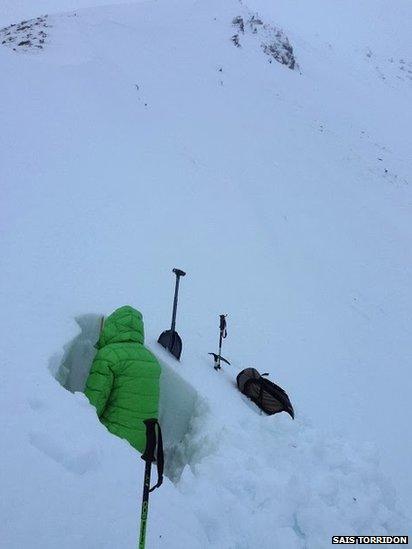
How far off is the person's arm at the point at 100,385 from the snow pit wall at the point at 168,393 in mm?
892

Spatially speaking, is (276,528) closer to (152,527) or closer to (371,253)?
(152,527)

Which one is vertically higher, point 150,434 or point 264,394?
point 150,434

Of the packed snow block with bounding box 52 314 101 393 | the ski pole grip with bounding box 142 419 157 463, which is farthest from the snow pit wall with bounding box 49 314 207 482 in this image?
the ski pole grip with bounding box 142 419 157 463

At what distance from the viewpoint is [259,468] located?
12.4ft

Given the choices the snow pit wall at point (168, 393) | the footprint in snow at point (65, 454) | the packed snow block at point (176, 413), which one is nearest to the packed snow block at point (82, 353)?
the snow pit wall at point (168, 393)

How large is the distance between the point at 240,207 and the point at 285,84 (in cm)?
1415

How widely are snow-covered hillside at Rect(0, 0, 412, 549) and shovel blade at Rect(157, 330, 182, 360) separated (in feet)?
0.48

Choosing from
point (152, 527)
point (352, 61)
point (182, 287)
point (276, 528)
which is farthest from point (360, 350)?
point (352, 61)

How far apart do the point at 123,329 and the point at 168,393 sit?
3.88ft

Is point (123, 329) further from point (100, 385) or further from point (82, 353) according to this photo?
point (82, 353)

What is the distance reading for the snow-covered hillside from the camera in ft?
8.94

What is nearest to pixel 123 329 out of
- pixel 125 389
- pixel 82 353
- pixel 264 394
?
pixel 125 389

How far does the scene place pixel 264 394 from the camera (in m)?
5.10

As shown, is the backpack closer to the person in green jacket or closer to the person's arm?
the person in green jacket
